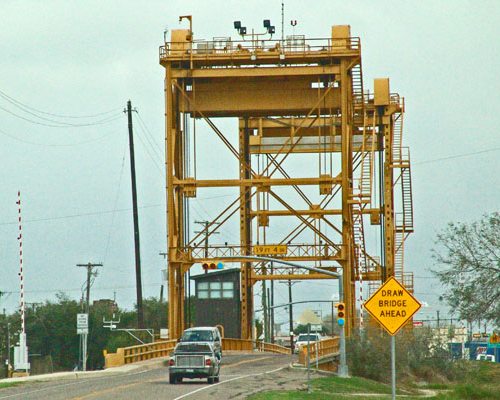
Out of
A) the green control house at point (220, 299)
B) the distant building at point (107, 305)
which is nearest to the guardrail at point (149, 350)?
the green control house at point (220, 299)

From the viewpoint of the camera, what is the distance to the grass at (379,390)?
34.9 metres

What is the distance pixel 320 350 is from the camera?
57.1 m

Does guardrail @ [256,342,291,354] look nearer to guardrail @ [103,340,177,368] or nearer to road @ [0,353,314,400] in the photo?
guardrail @ [103,340,177,368]

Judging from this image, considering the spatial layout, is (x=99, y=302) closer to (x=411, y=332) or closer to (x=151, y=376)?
(x=411, y=332)

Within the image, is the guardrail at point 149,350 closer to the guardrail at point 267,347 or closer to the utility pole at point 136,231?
the guardrail at point 267,347

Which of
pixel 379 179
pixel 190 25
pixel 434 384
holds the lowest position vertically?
pixel 434 384

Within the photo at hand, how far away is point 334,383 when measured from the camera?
138ft

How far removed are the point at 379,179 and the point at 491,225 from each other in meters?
30.4

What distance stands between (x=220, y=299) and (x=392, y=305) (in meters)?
51.2

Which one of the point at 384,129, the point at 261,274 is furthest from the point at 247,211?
the point at 384,129

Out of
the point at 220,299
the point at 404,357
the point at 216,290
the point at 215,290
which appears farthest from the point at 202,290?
the point at 404,357

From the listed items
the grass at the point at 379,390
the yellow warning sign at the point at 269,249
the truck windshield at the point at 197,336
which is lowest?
the grass at the point at 379,390

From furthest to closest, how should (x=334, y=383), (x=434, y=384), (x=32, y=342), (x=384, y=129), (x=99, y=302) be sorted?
(x=99, y=302) → (x=32, y=342) → (x=384, y=129) → (x=434, y=384) → (x=334, y=383)

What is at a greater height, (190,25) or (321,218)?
(190,25)
